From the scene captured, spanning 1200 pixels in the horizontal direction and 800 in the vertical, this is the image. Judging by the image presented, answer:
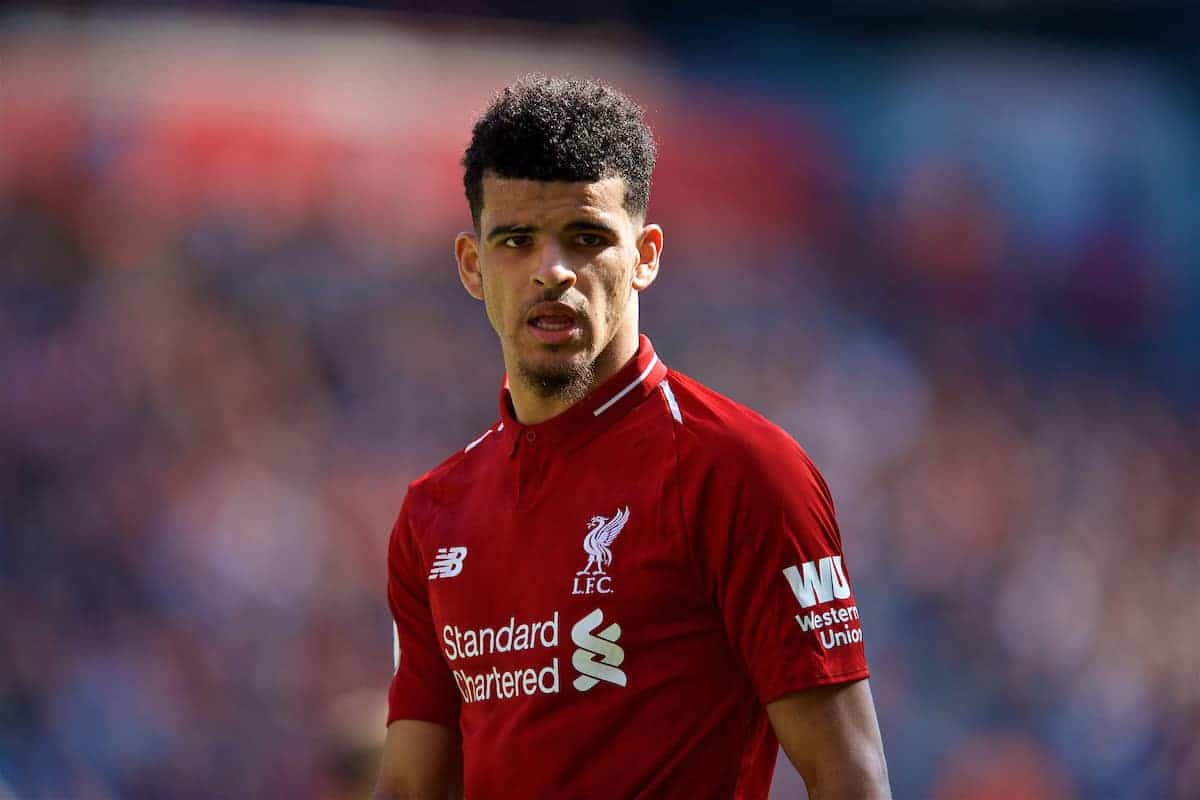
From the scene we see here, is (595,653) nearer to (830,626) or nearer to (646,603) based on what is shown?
(646,603)

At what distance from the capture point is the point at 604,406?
2553 mm

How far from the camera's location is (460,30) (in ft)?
22.2

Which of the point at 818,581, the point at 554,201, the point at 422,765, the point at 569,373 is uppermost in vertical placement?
the point at 554,201

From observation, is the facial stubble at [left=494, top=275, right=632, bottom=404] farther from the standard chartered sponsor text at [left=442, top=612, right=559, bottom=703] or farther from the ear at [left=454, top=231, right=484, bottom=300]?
the standard chartered sponsor text at [left=442, top=612, right=559, bottom=703]

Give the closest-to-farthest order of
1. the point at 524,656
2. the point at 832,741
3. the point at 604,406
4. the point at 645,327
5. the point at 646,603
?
1. the point at 832,741
2. the point at 646,603
3. the point at 524,656
4. the point at 604,406
5. the point at 645,327

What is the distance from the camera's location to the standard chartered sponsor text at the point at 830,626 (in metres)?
2.24

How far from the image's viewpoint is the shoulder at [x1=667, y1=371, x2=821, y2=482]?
2.30 m

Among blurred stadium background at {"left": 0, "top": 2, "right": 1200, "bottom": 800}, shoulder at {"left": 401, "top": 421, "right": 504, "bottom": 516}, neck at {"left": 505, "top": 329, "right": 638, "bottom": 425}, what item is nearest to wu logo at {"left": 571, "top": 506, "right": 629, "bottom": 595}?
neck at {"left": 505, "top": 329, "right": 638, "bottom": 425}

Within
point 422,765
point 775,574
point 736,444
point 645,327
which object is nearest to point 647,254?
point 736,444

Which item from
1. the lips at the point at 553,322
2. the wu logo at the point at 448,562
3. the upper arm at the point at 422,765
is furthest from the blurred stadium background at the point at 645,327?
the lips at the point at 553,322

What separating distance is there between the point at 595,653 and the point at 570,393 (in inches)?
18.2

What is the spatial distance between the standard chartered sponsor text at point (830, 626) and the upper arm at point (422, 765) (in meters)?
0.86

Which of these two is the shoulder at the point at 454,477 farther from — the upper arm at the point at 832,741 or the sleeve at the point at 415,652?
the upper arm at the point at 832,741

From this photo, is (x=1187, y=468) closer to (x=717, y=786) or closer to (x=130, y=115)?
(x=130, y=115)
